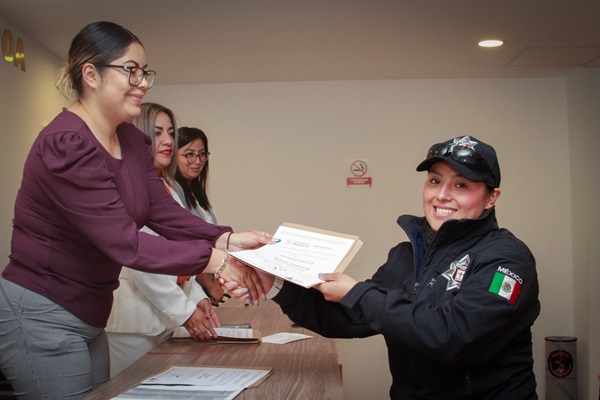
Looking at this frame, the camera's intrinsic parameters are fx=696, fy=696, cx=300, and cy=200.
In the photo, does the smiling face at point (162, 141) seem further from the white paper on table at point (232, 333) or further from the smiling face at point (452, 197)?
the smiling face at point (452, 197)

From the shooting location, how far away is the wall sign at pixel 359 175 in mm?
6246

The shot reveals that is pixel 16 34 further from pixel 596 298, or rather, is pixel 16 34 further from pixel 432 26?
pixel 596 298

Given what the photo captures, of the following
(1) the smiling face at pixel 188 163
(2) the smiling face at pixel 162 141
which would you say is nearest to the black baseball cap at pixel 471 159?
(2) the smiling face at pixel 162 141

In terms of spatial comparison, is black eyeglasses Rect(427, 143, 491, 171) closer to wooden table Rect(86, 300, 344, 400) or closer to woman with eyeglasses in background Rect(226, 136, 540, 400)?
woman with eyeglasses in background Rect(226, 136, 540, 400)

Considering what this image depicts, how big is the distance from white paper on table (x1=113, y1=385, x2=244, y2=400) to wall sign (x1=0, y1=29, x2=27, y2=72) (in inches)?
120

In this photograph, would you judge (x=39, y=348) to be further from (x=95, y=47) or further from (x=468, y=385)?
(x=468, y=385)

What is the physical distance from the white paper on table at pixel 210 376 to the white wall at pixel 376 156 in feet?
13.8

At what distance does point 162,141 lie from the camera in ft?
10.5

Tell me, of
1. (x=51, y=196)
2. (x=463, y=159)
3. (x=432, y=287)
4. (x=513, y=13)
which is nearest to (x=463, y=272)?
(x=432, y=287)

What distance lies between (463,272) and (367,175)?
174 inches

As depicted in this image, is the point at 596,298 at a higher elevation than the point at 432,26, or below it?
below

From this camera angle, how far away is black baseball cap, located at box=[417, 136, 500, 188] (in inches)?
76.2

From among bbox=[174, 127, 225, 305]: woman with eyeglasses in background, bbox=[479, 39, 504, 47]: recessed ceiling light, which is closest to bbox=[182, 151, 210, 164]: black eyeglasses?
bbox=[174, 127, 225, 305]: woman with eyeglasses in background

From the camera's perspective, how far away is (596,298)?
18.8 ft
